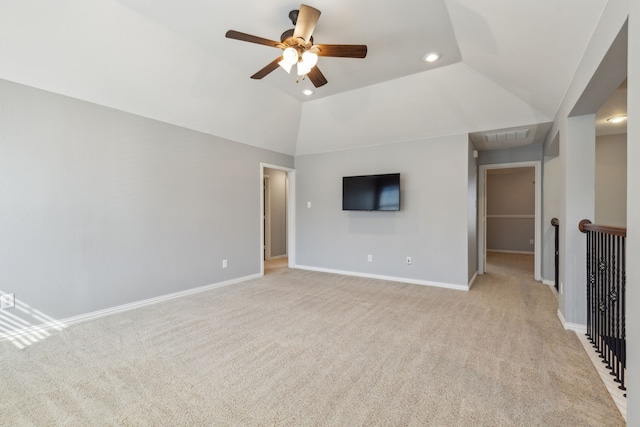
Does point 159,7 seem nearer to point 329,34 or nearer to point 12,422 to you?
point 329,34

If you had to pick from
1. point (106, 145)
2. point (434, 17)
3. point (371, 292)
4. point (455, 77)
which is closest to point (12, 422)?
point (106, 145)

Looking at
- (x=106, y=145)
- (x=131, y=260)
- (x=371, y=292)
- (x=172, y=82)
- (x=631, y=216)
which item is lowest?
(x=371, y=292)

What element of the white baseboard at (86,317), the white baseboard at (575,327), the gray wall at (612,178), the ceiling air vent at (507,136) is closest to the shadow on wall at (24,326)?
the white baseboard at (86,317)

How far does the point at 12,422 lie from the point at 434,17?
3.99 metres

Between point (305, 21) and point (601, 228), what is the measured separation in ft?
9.24

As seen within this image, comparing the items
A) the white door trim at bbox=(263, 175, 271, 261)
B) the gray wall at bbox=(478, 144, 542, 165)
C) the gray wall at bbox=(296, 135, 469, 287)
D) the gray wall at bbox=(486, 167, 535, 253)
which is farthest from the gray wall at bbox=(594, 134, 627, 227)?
the white door trim at bbox=(263, 175, 271, 261)

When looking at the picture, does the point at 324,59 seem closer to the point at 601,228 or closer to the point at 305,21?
the point at 305,21

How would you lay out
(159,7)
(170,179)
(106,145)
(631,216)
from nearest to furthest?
(631,216)
(159,7)
(106,145)
(170,179)

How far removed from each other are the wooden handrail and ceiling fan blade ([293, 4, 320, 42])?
259cm

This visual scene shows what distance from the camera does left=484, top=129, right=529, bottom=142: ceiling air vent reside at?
13.4 ft

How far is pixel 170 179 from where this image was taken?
3.71m

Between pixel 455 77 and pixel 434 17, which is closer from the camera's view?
pixel 434 17

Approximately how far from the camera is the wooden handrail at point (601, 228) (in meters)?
1.89

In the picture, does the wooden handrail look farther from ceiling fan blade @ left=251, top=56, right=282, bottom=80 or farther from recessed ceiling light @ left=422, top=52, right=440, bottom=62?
ceiling fan blade @ left=251, top=56, right=282, bottom=80
